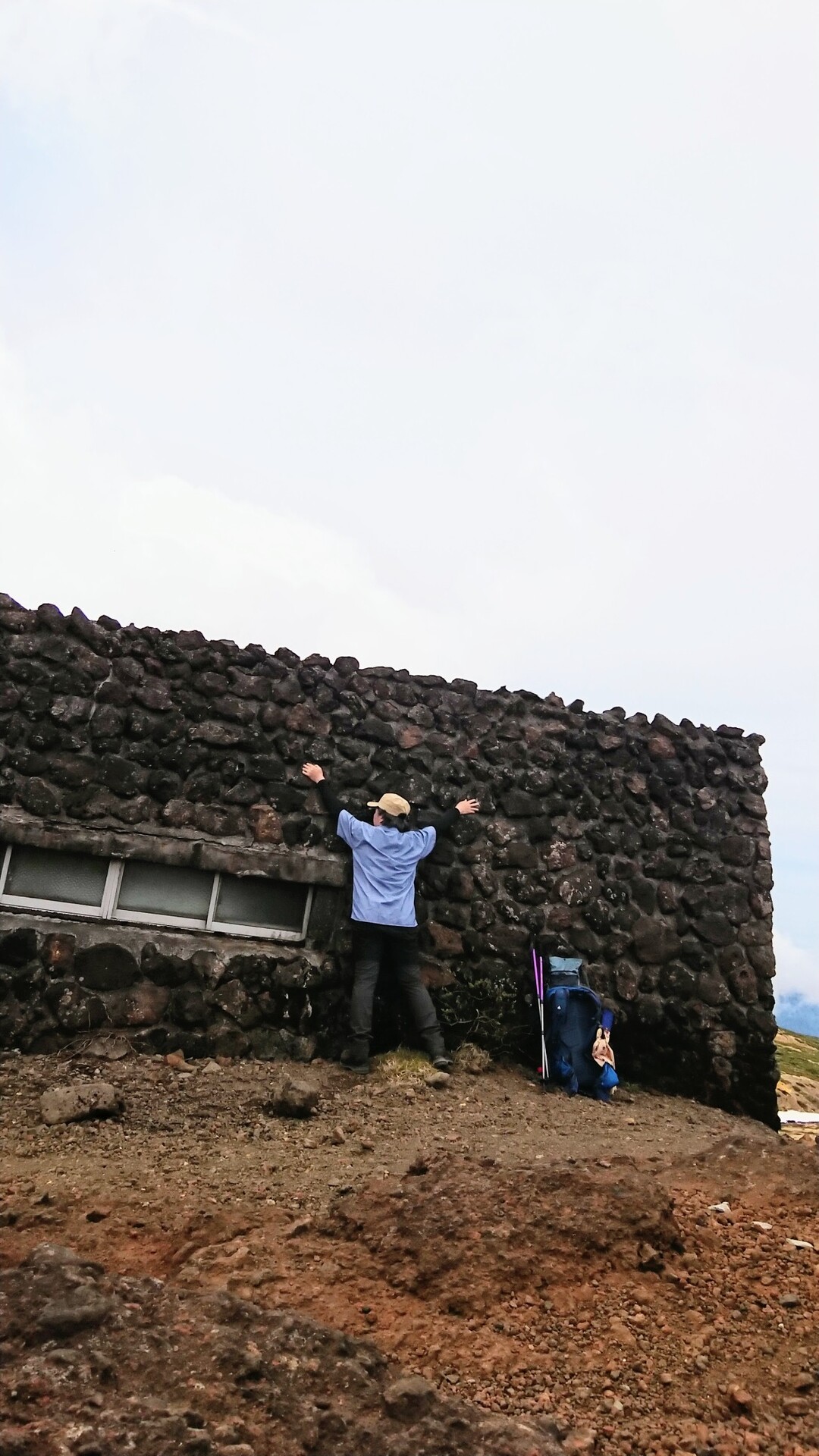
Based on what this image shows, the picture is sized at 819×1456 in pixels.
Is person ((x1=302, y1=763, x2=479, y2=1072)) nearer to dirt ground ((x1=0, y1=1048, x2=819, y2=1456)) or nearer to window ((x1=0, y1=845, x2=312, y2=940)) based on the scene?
window ((x1=0, y1=845, x2=312, y2=940))

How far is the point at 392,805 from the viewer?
302 inches

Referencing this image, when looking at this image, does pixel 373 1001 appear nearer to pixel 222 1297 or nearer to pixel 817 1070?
pixel 222 1297

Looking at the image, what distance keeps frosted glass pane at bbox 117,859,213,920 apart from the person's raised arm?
1.08 meters

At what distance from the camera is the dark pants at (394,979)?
722 cm

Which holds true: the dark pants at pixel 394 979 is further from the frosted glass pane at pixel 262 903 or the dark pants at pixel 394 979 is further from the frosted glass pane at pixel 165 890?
the frosted glass pane at pixel 165 890

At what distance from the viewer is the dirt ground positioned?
118 inches

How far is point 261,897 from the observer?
25.3 feet

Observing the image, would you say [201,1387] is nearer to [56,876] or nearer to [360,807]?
[56,876]

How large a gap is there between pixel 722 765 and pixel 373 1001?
395cm

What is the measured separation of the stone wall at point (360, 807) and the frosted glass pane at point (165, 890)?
0.20 metres

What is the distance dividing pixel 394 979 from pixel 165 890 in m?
1.92

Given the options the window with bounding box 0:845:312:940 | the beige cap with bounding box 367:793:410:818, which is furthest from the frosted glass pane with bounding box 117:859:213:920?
the beige cap with bounding box 367:793:410:818

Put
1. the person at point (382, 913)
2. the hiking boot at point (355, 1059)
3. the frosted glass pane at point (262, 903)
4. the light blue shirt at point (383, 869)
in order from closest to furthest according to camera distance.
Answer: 1. the hiking boot at point (355, 1059)
2. the person at point (382, 913)
3. the light blue shirt at point (383, 869)
4. the frosted glass pane at point (262, 903)

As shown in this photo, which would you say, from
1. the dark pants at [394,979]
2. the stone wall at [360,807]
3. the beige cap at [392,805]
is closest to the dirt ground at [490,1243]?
the dark pants at [394,979]
